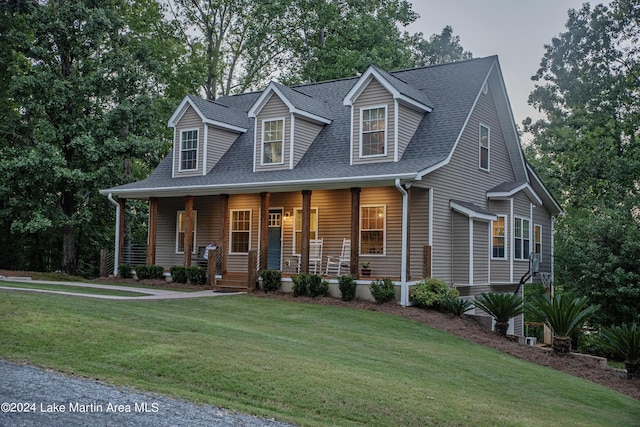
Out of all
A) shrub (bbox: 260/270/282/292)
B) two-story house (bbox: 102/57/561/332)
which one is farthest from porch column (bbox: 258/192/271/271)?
shrub (bbox: 260/270/282/292)

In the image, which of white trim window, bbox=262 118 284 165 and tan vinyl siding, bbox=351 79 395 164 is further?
white trim window, bbox=262 118 284 165

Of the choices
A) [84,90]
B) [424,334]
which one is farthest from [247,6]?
[424,334]

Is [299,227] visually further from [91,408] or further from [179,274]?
[91,408]

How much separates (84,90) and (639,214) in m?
21.7

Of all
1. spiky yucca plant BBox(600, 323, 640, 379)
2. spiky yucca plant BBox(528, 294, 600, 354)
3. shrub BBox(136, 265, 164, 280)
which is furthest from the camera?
shrub BBox(136, 265, 164, 280)

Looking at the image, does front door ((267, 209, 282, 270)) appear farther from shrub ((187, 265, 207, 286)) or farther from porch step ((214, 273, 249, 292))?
shrub ((187, 265, 207, 286))

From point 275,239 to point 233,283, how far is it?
255 centimetres

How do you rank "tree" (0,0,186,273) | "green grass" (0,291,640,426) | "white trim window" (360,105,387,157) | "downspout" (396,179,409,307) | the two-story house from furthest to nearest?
"tree" (0,0,186,273), "white trim window" (360,105,387,157), the two-story house, "downspout" (396,179,409,307), "green grass" (0,291,640,426)

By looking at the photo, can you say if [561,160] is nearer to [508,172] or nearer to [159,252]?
[508,172]

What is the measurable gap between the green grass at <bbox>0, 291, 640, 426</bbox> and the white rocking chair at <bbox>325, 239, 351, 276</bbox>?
4.94m

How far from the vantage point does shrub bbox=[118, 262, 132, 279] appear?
20.9m

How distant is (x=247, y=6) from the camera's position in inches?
1323

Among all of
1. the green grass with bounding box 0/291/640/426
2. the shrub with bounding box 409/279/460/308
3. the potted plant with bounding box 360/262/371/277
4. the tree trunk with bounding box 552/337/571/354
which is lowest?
the tree trunk with bounding box 552/337/571/354

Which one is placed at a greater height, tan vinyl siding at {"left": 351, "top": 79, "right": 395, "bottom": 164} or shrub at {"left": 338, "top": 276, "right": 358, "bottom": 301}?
tan vinyl siding at {"left": 351, "top": 79, "right": 395, "bottom": 164}
